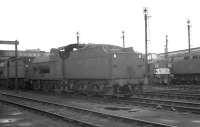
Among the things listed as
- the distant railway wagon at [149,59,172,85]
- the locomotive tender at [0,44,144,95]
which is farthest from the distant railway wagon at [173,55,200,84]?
the locomotive tender at [0,44,144,95]

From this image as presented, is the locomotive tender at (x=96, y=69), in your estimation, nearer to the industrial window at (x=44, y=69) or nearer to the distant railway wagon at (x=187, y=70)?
the industrial window at (x=44, y=69)

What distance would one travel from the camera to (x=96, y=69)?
55.6ft

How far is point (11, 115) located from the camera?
1195 cm

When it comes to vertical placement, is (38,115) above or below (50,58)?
below

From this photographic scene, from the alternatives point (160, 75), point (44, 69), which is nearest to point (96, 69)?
point (44, 69)

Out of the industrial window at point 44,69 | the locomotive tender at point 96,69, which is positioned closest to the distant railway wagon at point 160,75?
the industrial window at point 44,69

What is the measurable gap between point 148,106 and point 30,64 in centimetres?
1624

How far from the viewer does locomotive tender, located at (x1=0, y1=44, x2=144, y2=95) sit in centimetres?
1623

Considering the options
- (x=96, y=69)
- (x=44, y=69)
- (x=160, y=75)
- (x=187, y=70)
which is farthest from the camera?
(x=187, y=70)

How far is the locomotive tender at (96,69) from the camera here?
16.2 m

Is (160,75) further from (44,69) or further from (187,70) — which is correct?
(44,69)

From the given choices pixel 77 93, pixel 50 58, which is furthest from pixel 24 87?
pixel 77 93

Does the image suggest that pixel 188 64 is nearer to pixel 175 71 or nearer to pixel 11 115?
pixel 175 71

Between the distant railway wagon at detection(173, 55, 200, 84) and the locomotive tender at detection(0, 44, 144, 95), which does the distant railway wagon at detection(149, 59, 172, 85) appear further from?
the locomotive tender at detection(0, 44, 144, 95)
